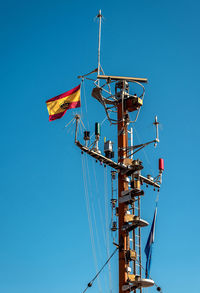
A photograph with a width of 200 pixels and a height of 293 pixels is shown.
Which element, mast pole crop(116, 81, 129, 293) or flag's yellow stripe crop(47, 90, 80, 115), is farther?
flag's yellow stripe crop(47, 90, 80, 115)

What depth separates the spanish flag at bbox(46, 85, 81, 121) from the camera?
33.9 m

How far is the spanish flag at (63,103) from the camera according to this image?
33.9 m

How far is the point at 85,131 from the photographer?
31.3m

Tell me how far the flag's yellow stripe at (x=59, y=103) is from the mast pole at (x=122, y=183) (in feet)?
9.18

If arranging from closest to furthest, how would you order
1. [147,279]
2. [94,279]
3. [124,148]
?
[147,279], [94,279], [124,148]

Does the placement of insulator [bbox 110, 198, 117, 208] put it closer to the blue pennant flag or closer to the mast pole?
the mast pole

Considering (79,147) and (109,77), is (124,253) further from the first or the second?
(109,77)

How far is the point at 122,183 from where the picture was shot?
31219 mm

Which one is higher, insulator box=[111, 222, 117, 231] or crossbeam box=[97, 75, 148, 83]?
crossbeam box=[97, 75, 148, 83]

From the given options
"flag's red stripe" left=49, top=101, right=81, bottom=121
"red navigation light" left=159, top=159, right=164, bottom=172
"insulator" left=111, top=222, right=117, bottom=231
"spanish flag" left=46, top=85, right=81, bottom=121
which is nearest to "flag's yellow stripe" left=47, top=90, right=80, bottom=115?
"spanish flag" left=46, top=85, right=81, bottom=121

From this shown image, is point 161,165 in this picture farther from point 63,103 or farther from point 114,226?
point 63,103

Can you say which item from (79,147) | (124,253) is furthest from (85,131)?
(124,253)

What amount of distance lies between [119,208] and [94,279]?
4473mm

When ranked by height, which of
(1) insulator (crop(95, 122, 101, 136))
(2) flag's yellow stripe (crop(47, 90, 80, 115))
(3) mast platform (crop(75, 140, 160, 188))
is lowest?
(3) mast platform (crop(75, 140, 160, 188))
